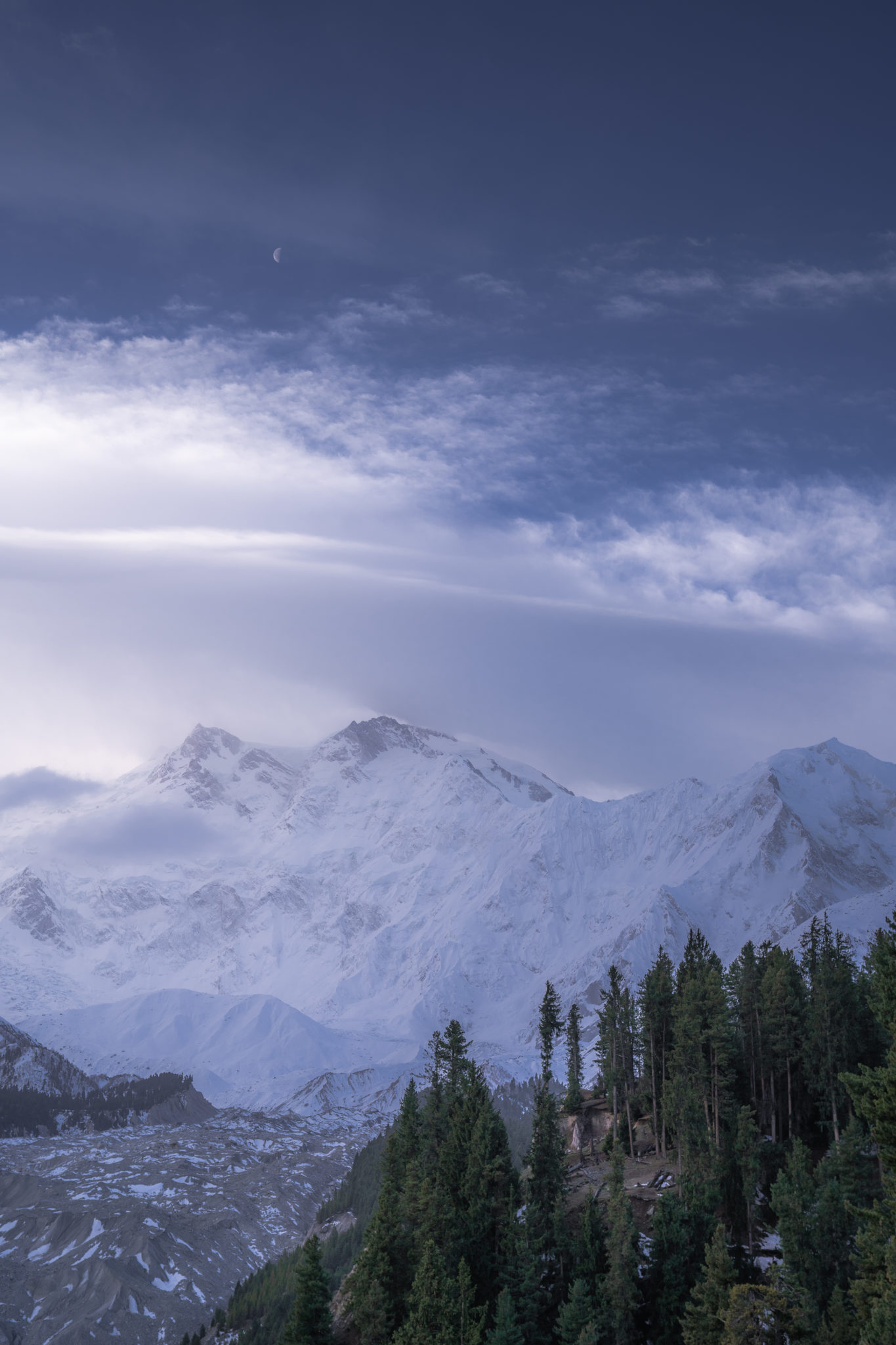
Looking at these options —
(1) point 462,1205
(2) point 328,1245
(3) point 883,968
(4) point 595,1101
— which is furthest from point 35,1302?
(3) point 883,968

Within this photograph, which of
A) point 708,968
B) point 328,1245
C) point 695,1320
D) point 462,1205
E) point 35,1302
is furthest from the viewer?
point 35,1302

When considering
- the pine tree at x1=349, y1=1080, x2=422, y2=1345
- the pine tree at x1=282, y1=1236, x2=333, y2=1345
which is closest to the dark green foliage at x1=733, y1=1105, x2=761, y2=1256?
the pine tree at x1=349, y1=1080, x2=422, y2=1345

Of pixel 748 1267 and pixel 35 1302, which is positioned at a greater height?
pixel 748 1267

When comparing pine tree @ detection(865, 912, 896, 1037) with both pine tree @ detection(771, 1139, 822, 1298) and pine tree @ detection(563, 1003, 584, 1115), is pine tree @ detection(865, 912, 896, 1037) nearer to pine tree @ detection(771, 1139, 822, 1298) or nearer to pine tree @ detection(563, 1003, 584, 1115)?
pine tree @ detection(771, 1139, 822, 1298)

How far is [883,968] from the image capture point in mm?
41344

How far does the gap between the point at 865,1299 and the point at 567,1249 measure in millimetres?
27689

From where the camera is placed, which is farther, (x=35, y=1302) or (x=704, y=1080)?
(x=35, y=1302)

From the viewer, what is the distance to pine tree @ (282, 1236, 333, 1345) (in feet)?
221

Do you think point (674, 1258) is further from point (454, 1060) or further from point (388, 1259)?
point (454, 1060)

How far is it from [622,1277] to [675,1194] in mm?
11017

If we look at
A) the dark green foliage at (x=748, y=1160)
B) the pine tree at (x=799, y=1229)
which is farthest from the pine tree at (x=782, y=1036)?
the pine tree at (x=799, y=1229)

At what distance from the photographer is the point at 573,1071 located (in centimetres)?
10875

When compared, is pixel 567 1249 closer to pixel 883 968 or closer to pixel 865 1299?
pixel 865 1299

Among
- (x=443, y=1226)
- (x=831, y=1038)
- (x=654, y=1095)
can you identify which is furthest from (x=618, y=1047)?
(x=443, y=1226)
